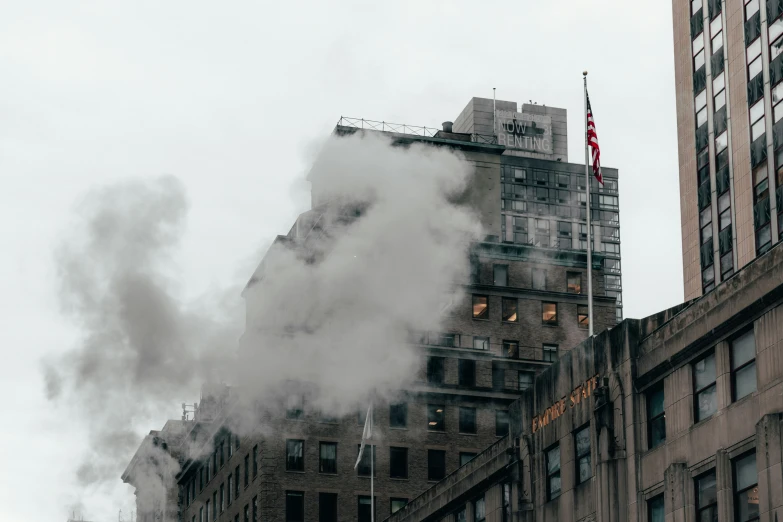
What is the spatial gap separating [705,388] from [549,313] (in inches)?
2472

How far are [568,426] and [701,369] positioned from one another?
33.8ft

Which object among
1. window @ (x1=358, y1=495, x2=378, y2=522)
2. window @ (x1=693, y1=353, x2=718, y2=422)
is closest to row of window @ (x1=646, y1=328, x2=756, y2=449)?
window @ (x1=693, y1=353, x2=718, y2=422)

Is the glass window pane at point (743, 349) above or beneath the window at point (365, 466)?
beneath

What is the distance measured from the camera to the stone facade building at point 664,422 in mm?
47750

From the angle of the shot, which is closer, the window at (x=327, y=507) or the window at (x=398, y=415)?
the window at (x=327, y=507)

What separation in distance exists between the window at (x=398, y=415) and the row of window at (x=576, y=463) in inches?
1684

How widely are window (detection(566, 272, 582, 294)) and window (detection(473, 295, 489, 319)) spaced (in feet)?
21.7

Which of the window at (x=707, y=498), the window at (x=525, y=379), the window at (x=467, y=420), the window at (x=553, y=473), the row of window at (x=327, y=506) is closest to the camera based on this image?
the window at (x=707, y=498)

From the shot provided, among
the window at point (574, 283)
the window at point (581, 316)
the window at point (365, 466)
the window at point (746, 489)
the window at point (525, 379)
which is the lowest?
the window at point (746, 489)

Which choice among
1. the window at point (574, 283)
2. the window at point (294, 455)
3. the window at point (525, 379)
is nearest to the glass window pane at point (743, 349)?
the window at point (294, 455)

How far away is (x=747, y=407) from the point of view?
48.3m

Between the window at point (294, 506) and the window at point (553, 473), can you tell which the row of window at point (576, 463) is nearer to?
the window at point (553, 473)

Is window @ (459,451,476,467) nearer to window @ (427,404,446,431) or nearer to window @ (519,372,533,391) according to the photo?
window @ (427,404,446,431)

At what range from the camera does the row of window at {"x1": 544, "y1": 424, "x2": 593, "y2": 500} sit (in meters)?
60.0
